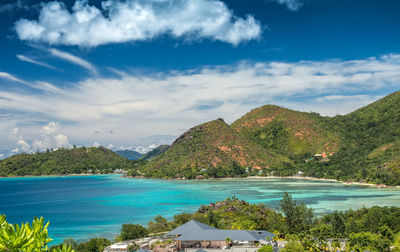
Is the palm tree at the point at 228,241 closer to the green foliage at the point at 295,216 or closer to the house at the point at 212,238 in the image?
the house at the point at 212,238

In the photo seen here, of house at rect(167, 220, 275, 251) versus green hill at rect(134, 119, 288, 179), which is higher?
green hill at rect(134, 119, 288, 179)

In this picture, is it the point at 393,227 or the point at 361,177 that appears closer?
the point at 393,227

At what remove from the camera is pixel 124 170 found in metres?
196

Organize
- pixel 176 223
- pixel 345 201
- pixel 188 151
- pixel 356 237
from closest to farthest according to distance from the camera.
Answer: pixel 356 237 < pixel 176 223 < pixel 345 201 < pixel 188 151

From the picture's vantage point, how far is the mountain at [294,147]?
406 feet

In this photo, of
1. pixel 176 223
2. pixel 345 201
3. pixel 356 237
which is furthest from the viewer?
→ pixel 345 201

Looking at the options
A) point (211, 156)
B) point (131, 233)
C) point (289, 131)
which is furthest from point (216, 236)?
point (289, 131)

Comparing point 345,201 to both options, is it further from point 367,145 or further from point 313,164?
point 367,145

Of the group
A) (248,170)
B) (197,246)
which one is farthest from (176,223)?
(248,170)

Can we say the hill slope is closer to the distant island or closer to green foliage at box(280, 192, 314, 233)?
the distant island

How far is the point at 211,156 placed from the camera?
145 meters

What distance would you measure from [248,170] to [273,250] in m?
116

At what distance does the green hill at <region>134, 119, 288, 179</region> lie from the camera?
136750 millimetres

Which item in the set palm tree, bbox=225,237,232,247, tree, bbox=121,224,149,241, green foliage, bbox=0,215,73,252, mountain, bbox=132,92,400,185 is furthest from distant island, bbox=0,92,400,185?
green foliage, bbox=0,215,73,252
